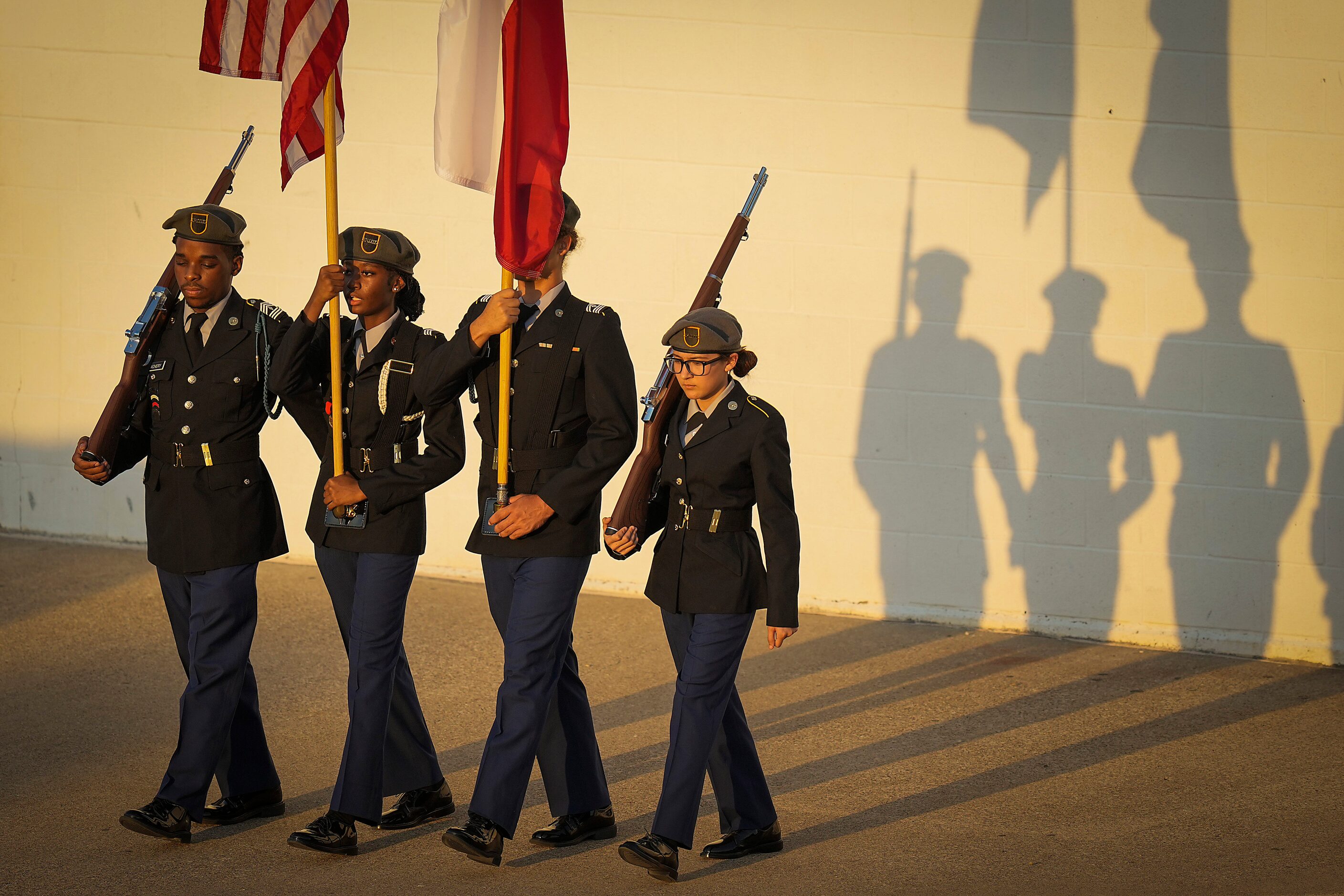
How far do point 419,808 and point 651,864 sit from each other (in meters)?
0.84

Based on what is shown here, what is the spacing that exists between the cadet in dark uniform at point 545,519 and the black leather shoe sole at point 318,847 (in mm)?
A: 292

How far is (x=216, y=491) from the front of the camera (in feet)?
14.5

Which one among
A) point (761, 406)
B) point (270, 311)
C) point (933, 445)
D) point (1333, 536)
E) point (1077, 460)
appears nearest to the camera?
point (761, 406)

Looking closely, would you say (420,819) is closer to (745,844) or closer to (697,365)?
(745,844)

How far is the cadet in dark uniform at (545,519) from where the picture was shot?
4121mm

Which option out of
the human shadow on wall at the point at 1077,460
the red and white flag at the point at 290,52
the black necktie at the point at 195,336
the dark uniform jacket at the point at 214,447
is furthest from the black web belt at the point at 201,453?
the human shadow on wall at the point at 1077,460

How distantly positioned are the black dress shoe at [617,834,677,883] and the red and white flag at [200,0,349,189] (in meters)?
2.19

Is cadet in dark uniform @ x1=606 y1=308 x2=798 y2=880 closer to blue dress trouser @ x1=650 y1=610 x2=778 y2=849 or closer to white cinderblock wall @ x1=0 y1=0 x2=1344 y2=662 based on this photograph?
blue dress trouser @ x1=650 y1=610 x2=778 y2=849

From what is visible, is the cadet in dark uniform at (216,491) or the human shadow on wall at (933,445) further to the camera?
the human shadow on wall at (933,445)

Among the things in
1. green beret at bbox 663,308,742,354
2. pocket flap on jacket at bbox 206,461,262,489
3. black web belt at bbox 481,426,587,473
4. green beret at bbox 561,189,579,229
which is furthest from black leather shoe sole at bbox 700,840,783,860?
green beret at bbox 561,189,579,229

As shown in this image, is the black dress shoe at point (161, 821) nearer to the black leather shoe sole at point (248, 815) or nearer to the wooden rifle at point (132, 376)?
the black leather shoe sole at point (248, 815)

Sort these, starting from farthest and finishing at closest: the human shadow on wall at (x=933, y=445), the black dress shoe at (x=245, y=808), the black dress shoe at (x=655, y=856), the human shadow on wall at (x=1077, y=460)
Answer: the human shadow on wall at (x=933, y=445), the human shadow on wall at (x=1077, y=460), the black dress shoe at (x=245, y=808), the black dress shoe at (x=655, y=856)

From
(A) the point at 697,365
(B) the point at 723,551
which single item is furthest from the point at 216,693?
(A) the point at 697,365

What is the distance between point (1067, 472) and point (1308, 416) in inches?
40.9
